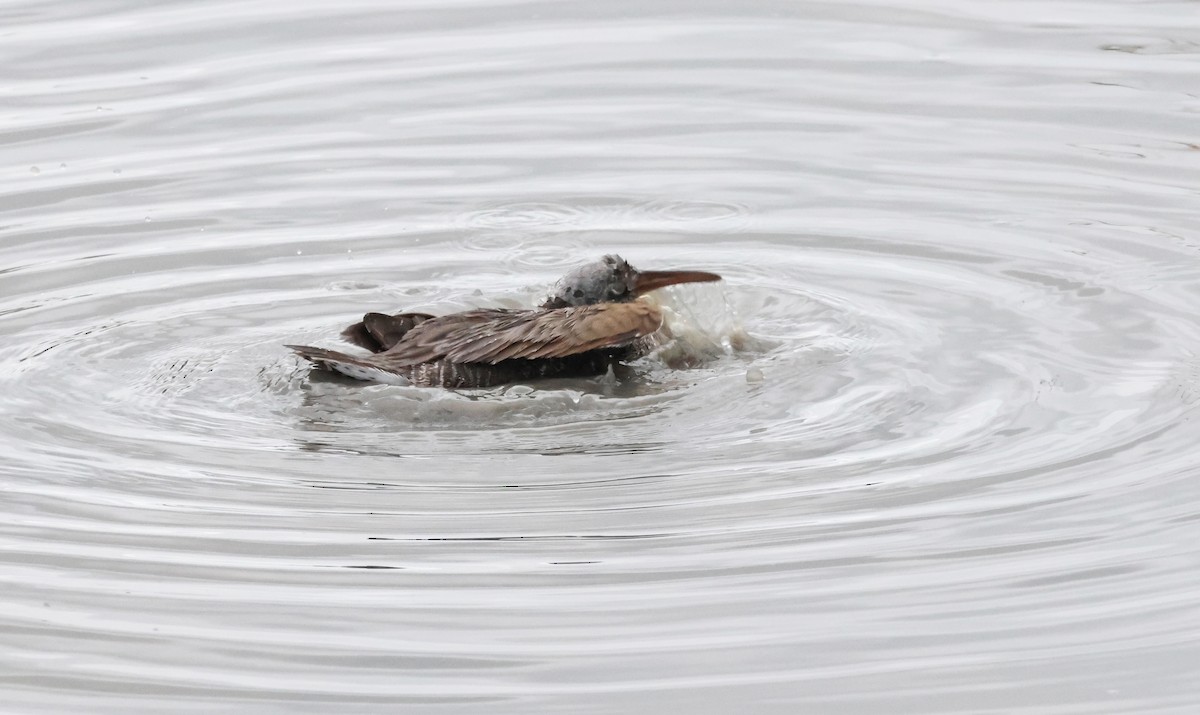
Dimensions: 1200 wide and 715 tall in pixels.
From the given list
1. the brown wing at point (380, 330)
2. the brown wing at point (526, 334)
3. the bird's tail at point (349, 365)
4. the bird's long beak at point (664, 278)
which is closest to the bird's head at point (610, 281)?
the bird's long beak at point (664, 278)

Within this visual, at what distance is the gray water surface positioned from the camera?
5.14 meters

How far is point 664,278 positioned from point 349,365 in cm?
157

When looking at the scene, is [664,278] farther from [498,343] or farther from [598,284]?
[498,343]

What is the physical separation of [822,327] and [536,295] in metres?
1.45

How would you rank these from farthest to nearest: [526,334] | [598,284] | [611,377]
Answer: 1. [598,284]
2. [611,377]
3. [526,334]

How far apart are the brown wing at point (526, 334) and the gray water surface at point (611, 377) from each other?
0.22 metres

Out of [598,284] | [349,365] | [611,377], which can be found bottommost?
[611,377]

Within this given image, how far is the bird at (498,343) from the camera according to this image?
282 inches

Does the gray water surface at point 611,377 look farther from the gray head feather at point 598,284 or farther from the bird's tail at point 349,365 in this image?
the gray head feather at point 598,284

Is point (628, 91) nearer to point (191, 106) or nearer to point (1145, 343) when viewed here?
point (191, 106)

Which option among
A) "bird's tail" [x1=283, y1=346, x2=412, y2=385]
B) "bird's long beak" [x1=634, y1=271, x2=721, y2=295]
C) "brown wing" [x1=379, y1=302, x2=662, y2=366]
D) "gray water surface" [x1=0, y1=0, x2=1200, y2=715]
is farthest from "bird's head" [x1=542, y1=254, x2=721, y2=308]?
"bird's tail" [x1=283, y1=346, x2=412, y2=385]

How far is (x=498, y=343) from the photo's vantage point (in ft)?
23.6

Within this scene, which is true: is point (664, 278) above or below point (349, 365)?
above

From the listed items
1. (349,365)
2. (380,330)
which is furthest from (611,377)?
(349,365)
